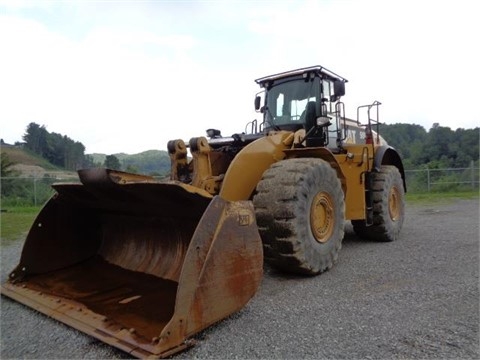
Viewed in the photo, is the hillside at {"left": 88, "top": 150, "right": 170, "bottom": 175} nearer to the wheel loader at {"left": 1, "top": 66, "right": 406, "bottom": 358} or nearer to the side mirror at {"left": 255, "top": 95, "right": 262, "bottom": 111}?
the wheel loader at {"left": 1, "top": 66, "right": 406, "bottom": 358}

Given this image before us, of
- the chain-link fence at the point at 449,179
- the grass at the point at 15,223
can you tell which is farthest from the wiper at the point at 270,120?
the chain-link fence at the point at 449,179

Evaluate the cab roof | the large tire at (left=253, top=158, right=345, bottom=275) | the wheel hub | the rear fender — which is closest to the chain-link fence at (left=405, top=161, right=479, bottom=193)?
the rear fender

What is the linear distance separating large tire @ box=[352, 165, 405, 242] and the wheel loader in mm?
672

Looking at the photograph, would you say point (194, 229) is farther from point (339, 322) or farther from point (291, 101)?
point (291, 101)

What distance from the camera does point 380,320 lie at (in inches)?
143

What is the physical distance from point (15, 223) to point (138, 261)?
8.04 m

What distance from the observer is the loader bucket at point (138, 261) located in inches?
123

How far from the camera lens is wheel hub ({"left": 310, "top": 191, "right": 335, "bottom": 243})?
505 centimetres

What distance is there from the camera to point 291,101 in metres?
6.76

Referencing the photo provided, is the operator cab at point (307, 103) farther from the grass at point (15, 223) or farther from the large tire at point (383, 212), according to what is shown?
the grass at point (15, 223)

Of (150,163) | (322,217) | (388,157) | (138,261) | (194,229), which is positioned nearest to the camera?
(194,229)

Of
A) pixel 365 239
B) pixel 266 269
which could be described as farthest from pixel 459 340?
pixel 365 239

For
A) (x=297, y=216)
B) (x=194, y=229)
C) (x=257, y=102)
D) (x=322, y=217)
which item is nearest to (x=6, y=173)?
(x=257, y=102)

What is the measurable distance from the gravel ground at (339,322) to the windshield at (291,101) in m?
2.35
